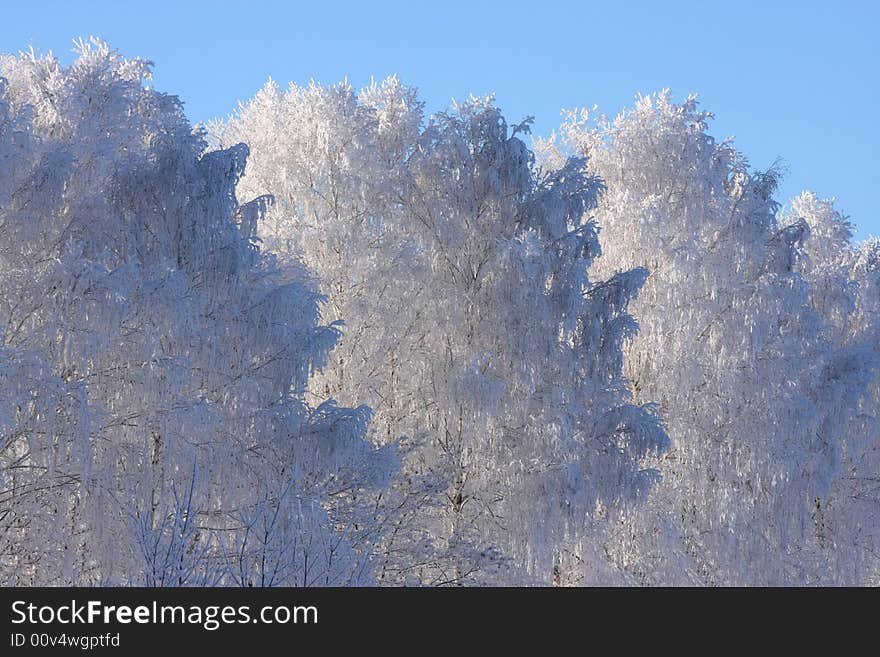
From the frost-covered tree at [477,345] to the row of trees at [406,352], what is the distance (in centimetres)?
5

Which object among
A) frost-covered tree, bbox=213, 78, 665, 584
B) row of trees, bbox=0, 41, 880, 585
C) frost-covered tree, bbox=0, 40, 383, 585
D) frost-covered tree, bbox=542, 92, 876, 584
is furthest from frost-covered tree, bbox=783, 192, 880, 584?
frost-covered tree, bbox=0, 40, 383, 585

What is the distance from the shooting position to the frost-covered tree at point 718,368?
66.6 feet

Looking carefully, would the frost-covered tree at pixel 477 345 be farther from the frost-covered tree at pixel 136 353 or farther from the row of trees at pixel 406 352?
the frost-covered tree at pixel 136 353

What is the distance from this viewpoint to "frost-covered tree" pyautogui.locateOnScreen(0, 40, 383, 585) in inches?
555

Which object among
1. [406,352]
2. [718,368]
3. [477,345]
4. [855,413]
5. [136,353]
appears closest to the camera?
[136,353]

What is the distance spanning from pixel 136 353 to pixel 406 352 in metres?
4.87

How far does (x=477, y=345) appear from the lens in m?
18.2

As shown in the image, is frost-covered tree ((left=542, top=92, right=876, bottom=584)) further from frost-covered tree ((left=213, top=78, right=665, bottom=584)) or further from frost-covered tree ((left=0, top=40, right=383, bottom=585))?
frost-covered tree ((left=0, top=40, right=383, bottom=585))

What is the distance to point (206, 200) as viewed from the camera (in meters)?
15.7

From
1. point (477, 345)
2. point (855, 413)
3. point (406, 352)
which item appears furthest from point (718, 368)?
point (406, 352)

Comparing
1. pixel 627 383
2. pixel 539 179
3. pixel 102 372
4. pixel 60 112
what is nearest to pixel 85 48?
pixel 60 112

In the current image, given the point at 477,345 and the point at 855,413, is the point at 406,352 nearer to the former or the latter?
the point at 477,345

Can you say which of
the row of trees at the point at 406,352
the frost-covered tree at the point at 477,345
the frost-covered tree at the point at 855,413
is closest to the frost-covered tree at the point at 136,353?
the row of trees at the point at 406,352
